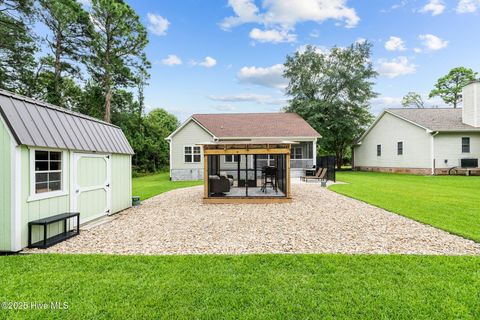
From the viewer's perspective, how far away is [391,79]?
90.5ft

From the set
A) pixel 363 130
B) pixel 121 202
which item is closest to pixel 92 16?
pixel 121 202

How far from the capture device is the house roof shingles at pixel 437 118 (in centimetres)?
1897

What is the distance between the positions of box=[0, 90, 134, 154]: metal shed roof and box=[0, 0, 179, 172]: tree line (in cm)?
1632

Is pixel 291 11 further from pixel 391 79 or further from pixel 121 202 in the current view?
pixel 391 79

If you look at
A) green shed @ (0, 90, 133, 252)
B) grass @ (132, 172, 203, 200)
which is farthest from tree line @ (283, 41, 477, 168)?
green shed @ (0, 90, 133, 252)

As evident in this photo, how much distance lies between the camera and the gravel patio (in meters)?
4.58

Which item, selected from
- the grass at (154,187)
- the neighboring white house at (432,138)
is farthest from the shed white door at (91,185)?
the neighboring white house at (432,138)

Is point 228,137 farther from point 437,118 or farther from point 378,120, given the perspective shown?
point 437,118

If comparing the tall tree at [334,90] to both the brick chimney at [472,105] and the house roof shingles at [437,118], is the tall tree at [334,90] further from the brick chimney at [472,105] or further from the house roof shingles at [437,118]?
the brick chimney at [472,105]

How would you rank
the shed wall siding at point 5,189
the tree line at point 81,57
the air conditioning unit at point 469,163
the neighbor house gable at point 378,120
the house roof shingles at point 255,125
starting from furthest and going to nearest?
the house roof shingles at point 255,125 < the neighbor house gable at point 378,120 < the air conditioning unit at point 469,163 < the tree line at point 81,57 < the shed wall siding at point 5,189

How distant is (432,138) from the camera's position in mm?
18797

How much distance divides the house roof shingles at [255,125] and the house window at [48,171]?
14528 millimetres

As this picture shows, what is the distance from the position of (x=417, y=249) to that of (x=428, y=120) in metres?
21.0

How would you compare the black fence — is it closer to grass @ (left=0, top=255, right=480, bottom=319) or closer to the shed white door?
grass @ (left=0, top=255, right=480, bottom=319)
